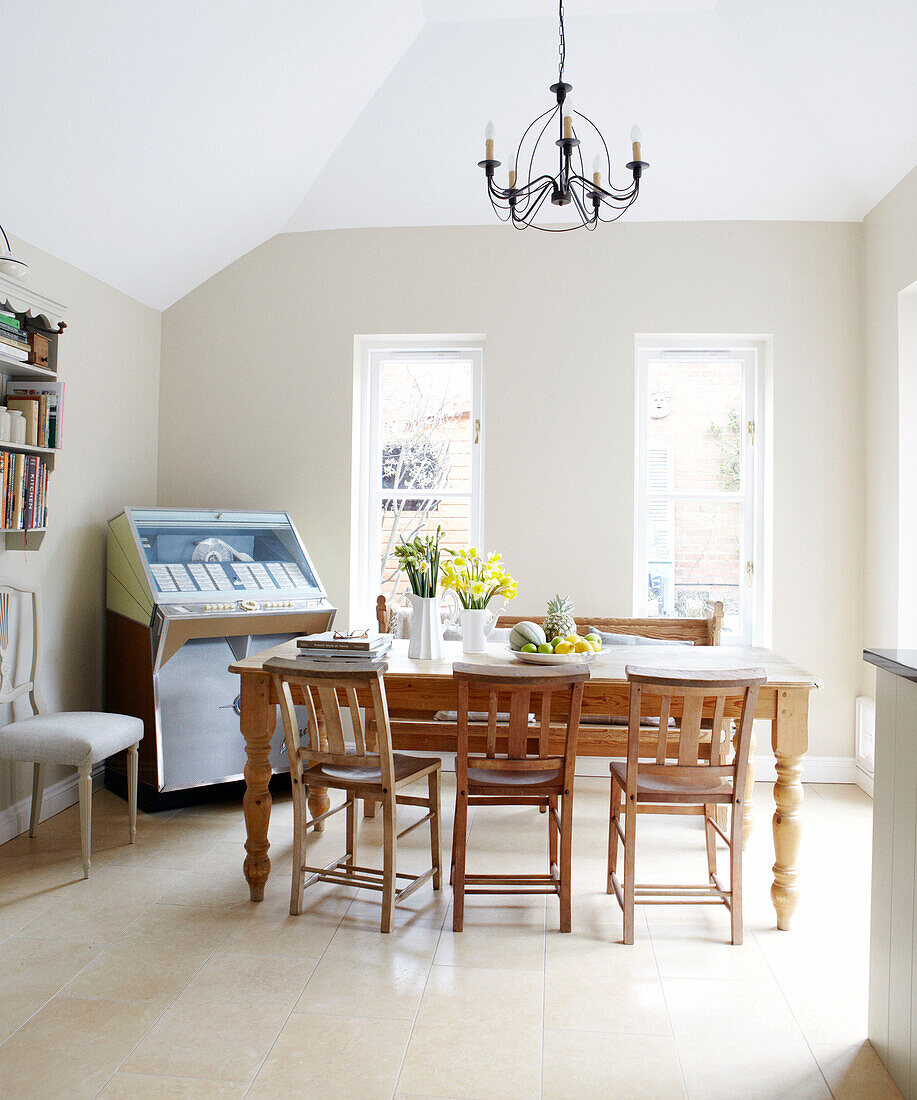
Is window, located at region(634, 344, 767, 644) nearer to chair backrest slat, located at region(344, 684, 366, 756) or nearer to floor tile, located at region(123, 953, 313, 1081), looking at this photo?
chair backrest slat, located at region(344, 684, 366, 756)

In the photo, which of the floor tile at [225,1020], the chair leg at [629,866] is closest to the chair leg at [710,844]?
the chair leg at [629,866]

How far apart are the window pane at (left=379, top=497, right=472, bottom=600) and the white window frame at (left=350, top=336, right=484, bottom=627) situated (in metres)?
0.04

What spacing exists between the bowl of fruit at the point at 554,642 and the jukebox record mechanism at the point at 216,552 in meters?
1.64

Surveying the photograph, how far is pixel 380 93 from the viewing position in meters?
4.05

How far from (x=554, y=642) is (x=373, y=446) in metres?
2.13

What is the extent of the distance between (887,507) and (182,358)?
3.81m

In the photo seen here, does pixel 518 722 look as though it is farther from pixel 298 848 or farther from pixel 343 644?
pixel 298 848

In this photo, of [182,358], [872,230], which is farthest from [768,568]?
[182,358]

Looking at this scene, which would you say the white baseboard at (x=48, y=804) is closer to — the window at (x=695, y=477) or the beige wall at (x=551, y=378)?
the beige wall at (x=551, y=378)

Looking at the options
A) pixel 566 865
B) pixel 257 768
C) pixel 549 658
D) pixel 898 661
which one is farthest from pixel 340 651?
pixel 898 661

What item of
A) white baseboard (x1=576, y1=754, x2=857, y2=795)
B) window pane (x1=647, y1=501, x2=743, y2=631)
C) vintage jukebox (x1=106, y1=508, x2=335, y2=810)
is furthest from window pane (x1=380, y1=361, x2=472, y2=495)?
white baseboard (x1=576, y1=754, x2=857, y2=795)

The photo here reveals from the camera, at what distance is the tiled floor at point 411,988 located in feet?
6.61

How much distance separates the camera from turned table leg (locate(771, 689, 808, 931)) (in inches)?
110

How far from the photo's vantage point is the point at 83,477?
13.3ft
